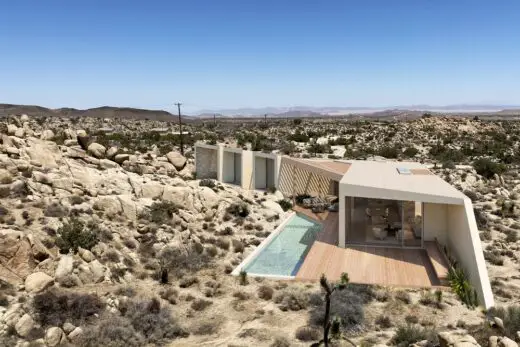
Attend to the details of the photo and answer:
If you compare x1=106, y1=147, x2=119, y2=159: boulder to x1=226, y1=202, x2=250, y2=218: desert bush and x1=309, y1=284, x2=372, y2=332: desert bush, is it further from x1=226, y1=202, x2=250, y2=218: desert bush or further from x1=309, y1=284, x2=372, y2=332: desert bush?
x1=309, y1=284, x2=372, y2=332: desert bush

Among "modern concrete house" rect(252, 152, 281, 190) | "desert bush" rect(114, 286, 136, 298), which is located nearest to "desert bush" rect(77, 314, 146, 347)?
"desert bush" rect(114, 286, 136, 298)

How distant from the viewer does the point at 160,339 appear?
1014cm

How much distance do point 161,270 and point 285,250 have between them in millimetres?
5367

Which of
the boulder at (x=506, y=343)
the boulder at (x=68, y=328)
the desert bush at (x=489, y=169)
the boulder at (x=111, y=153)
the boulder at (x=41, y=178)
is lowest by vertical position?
the boulder at (x=68, y=328)

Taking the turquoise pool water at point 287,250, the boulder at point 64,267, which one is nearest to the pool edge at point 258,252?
the turquoise pool water at point 287,250

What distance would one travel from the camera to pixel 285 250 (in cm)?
1709

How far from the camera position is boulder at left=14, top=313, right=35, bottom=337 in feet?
31.5

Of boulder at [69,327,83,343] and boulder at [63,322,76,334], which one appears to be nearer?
boulder at [69,327,83,343]

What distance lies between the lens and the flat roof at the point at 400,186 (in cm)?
1448

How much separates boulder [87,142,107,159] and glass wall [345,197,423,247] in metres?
13.8

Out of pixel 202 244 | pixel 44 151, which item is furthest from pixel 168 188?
pixel 44 151

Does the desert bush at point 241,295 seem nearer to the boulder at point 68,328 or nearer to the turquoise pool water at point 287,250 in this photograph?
the turquoise pool water at point 287,250

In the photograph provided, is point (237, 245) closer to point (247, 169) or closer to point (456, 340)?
point (456, 340)

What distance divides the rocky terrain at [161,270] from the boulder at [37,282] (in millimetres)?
44
